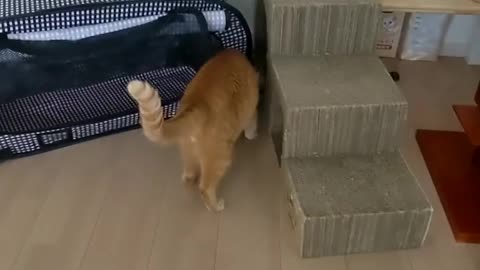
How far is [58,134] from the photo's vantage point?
1.89m

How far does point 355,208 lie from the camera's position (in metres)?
1.47

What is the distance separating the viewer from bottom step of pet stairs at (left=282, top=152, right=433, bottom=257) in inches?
57.5

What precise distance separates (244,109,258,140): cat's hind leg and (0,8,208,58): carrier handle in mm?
348

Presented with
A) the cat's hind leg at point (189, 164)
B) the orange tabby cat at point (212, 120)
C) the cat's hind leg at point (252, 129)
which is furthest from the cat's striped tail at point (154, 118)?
the cat's hind leg at point (252, 129)

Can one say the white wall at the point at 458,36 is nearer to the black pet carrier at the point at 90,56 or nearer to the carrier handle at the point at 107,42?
the black pet carrier at the point at 90,56

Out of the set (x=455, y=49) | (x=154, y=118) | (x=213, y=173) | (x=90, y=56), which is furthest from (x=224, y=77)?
(x=455, y=49)

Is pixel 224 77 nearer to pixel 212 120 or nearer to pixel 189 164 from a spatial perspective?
pixel 212 120

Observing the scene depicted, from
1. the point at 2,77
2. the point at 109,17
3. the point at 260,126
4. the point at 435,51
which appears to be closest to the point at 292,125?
the point at 260,126

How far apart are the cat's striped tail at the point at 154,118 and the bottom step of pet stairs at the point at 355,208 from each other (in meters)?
0.36

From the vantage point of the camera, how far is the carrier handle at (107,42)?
181cm

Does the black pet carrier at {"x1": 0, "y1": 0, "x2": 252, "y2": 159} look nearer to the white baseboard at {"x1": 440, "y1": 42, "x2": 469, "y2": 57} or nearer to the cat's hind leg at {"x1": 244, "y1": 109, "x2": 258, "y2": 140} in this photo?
the cat's hind leg at {"x1": 244, "y1": 109, "x2": 258, "y2": 140}

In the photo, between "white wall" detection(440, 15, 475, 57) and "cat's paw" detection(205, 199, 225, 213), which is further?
"white wall" detection(440, 15, 475, 57)

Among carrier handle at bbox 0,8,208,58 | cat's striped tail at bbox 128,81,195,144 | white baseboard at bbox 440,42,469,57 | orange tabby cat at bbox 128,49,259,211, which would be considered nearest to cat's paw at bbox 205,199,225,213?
orange tabby cat at bbox 128,49,259,211

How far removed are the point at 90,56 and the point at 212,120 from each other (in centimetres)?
59
